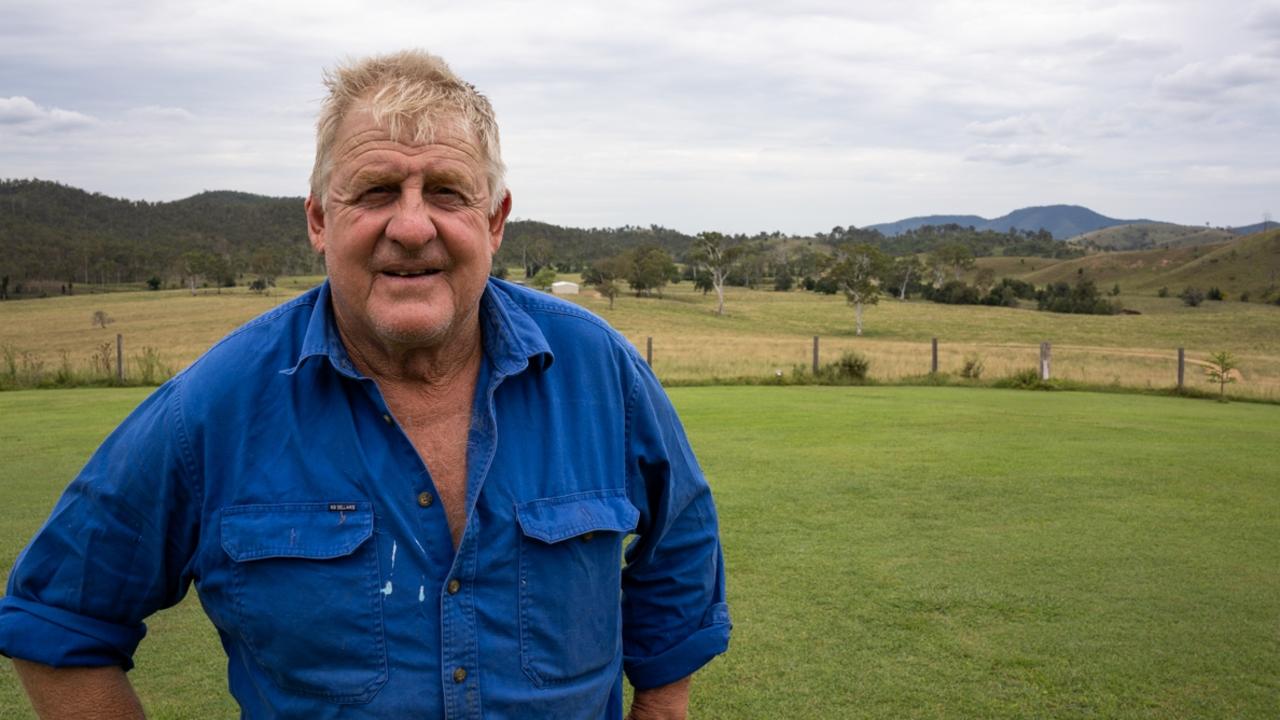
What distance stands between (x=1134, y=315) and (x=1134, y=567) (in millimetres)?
78598

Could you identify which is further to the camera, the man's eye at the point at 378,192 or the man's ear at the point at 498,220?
the man's ear at the point at 498,220

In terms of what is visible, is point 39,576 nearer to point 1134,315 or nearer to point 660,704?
point 660,704

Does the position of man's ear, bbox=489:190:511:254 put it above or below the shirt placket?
above

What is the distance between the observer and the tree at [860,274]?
65.9m

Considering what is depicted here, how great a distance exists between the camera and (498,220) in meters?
2.58

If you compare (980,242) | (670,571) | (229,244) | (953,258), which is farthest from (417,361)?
(980,242)

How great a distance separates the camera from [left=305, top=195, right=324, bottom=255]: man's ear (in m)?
2.44

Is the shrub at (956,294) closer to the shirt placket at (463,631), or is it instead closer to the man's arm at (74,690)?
the shirt placket at (463,631)

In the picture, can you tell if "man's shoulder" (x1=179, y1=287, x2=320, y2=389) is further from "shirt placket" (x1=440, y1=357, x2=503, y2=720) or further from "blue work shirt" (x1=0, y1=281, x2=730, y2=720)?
"shirt placket" (x1=440, y1=357, x2=503, y2=720)

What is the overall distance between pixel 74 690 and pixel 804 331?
6608cm

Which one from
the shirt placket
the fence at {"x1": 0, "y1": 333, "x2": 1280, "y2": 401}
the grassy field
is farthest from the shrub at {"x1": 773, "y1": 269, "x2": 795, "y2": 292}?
the shirt placket

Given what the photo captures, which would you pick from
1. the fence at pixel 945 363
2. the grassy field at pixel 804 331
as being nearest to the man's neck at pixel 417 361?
the fence at pixel 945 363

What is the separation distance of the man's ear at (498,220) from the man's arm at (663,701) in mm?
1252

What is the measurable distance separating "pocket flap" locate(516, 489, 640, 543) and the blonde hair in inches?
31.0
